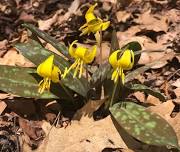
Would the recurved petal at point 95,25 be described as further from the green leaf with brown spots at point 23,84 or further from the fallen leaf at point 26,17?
the fallen leaf at point 26,17

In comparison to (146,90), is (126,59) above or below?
above

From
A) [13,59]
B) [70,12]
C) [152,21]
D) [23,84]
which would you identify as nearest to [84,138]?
[23,84]

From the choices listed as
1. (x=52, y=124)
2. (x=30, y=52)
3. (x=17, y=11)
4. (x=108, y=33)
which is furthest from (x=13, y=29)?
(x=52, y=124)

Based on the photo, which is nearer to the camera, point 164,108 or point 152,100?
point 164,108

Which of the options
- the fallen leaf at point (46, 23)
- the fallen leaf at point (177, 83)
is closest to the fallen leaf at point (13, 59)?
the fallen leaf at point (46, 23)

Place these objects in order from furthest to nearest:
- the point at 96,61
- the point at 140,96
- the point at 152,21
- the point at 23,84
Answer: the point at 152,21 → the point at 96,61 → the point at 140,96 → the point at 23,84

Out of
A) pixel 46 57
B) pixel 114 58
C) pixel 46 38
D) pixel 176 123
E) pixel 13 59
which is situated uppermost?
pixel 114 58

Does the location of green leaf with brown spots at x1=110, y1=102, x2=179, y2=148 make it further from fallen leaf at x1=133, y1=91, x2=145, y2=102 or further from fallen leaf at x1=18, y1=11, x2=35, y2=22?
fallen leaf at x1=18, y1=11, x2=35, y2=22

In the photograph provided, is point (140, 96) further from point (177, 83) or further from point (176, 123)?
Answer: point (176, 123)
